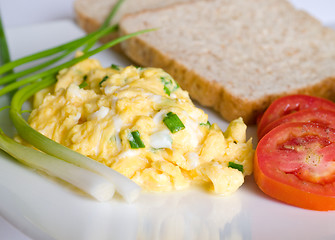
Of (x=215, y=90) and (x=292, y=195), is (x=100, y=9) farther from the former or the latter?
(x=292, y=195)

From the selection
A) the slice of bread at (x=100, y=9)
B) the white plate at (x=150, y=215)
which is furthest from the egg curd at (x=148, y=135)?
the slice of bread at (x=100, y=9)

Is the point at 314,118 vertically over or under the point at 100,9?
over

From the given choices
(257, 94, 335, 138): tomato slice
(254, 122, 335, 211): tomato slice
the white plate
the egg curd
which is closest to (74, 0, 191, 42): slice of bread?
the egg curd

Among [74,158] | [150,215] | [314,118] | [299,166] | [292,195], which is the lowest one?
[150,215]

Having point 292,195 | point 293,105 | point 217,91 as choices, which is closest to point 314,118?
point 293,105

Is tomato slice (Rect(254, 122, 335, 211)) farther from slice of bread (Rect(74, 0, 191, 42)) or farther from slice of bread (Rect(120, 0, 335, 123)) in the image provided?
slice of bread (Rect(74, 0, 191, 42))

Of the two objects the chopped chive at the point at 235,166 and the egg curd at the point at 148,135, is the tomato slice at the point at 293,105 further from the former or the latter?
the chopped chive at the point at 235,166

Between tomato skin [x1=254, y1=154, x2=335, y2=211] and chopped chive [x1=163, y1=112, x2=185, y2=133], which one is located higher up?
chopped chive [x1=163, y1=112, x2=185, y2=133]
